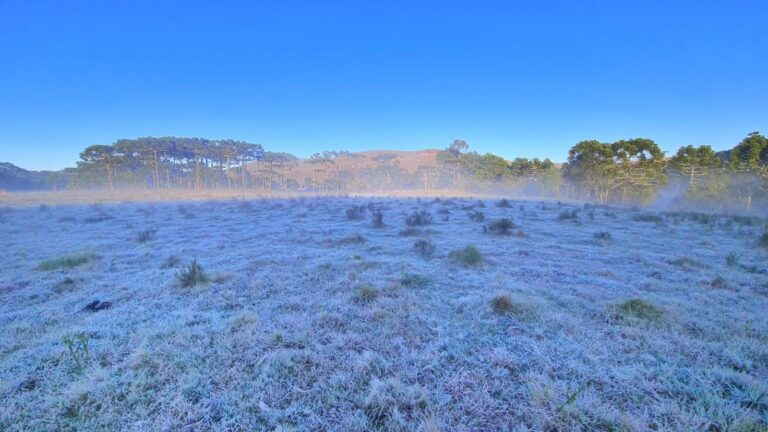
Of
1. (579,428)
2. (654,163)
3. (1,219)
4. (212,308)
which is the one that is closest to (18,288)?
(212,308)

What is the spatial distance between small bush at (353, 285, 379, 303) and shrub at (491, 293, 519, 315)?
1.82 metres

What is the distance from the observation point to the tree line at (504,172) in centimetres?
2481

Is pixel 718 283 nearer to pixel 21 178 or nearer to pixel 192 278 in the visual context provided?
pixel 192 278

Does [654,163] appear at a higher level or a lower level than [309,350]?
higher

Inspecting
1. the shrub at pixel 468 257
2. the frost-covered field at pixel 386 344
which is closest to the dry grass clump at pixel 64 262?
the frost-covered field at pixel 386 344

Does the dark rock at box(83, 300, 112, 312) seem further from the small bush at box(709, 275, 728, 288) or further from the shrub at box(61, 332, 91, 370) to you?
the small bush at box(709, 275, 728, 288)

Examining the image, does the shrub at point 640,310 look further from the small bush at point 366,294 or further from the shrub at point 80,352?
the shrub at point 80,352

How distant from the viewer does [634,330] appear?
3.61 metres

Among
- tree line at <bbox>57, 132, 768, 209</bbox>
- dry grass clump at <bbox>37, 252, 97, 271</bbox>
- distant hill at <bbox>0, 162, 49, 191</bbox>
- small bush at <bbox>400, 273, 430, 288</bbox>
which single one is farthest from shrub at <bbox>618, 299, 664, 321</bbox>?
distant hill at <bbox>0, 162, 49, 191</bbox>

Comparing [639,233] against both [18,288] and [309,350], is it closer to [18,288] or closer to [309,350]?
[309,350]

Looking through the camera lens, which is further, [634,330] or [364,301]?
[364,301]

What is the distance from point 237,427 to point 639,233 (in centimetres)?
1407

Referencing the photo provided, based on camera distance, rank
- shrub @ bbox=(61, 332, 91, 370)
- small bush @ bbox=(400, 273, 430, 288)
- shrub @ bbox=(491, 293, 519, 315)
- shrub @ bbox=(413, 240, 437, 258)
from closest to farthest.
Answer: shrub @ bbox=(61, 332, 91, 370) < shrub @ bbox=(491, 293, 519, 315) < small bush @ bbox=(400, 273, 430, 288) < shrub @ bbox=(413, 240, 437, 258)

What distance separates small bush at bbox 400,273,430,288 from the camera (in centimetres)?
541
